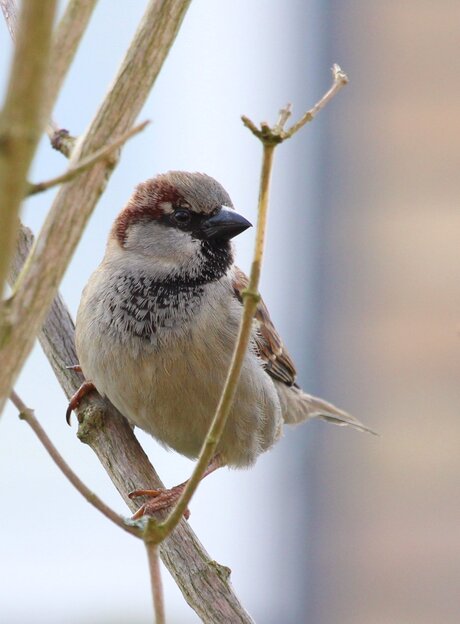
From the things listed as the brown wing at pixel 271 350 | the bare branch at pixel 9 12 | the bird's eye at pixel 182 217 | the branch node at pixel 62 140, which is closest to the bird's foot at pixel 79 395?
the bird's eye at pixel 182 217

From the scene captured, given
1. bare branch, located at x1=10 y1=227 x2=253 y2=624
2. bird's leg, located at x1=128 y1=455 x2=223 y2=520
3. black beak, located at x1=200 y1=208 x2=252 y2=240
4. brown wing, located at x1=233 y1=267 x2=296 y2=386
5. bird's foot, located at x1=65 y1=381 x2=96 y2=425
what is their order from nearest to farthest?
1. bare branch, located at x1=10 y1=227 x2=253 y2=624
2. bird's leg, located at x1=128 y1=455 x2=223 y2=520
3. bird's foot, located at x1=65 y1=381 x2=96 y2=425
4. black beak, located at x1=200 y1=208 x2=252 y2=240
5. brown wing, located at x1=233 y1=267 x2=296 y2=386

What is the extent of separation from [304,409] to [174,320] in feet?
2.89

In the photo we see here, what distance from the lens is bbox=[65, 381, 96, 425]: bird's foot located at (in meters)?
2.19

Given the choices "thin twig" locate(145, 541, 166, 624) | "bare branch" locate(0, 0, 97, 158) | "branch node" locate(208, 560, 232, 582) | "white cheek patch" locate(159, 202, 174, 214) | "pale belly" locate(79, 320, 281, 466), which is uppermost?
"white cheek patch" locate(159, 202, 174, 214)

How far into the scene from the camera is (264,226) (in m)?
1.16

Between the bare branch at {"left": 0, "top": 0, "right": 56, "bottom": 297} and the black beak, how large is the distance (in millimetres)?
1594

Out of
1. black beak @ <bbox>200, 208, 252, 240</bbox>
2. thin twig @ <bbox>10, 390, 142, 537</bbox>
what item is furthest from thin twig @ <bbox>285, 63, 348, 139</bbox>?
black beak @ <bbox>200, 208, 252, 240</bbox>

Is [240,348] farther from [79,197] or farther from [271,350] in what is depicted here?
[271,350]

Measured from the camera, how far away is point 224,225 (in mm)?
2365

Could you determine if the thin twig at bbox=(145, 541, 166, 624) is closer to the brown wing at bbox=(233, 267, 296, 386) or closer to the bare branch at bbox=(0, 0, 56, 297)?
the bare branch at bbox=(0, 0, 56, 297)

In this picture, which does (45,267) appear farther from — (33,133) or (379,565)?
(379,565)

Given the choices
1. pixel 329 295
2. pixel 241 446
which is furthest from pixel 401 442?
pixel 241 446

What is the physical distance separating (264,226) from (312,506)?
11.9ft

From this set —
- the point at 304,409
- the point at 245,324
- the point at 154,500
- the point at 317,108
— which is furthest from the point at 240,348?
the point at 304,409
